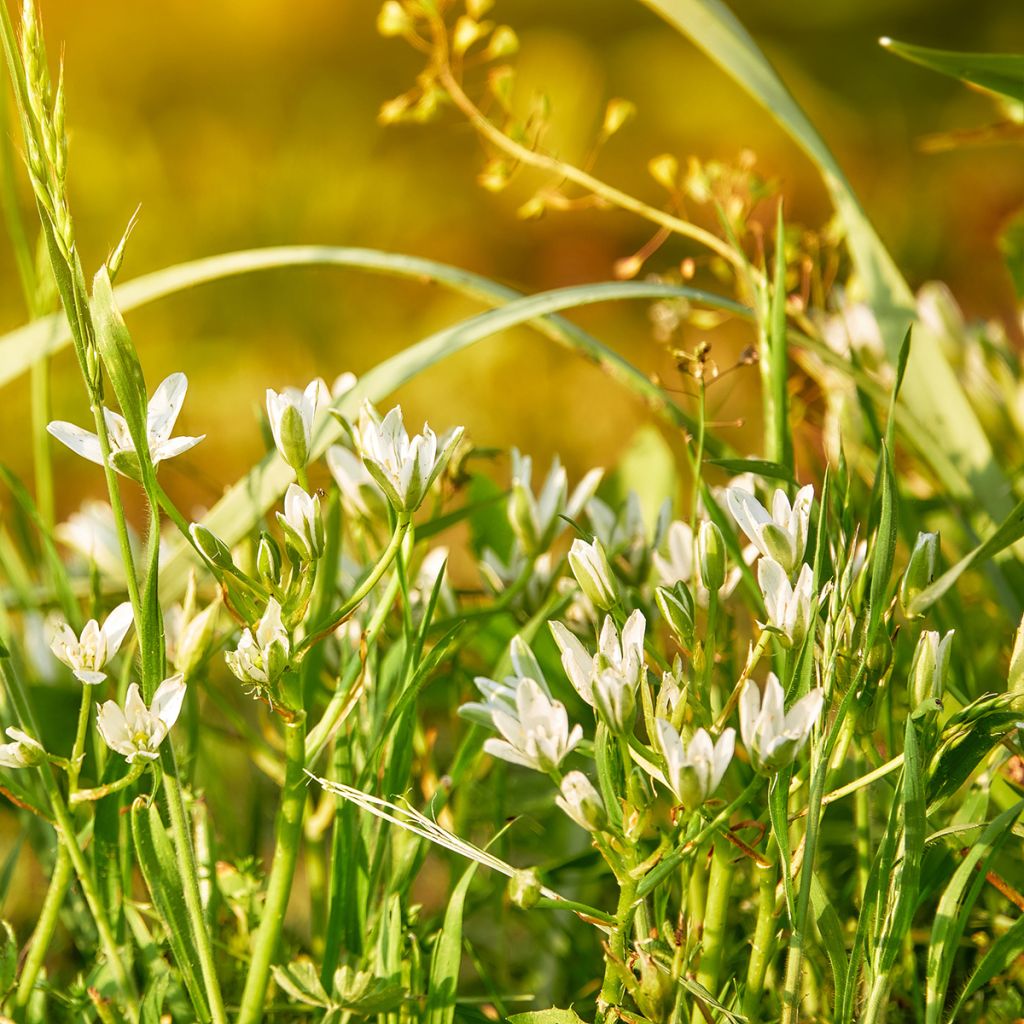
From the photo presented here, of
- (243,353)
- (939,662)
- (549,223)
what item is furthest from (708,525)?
(549,223)

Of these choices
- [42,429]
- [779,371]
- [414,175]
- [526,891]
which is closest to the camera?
[526,891]

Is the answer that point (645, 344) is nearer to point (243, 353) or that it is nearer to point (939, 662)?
point (243, 353)

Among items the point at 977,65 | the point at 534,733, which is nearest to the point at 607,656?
the point at 534,733

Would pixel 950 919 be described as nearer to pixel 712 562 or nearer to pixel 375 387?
pixel 712 562

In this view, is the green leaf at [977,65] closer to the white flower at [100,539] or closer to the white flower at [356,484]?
the white flower at [356,484]

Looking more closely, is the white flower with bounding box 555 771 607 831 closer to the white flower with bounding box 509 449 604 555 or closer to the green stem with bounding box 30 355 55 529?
the white flower with bounding box 509 449 604 555

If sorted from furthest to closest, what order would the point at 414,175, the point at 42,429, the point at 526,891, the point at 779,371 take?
the point at 414,175 < the point at 42,429 < the point at 779,371 < the point at 526,891
